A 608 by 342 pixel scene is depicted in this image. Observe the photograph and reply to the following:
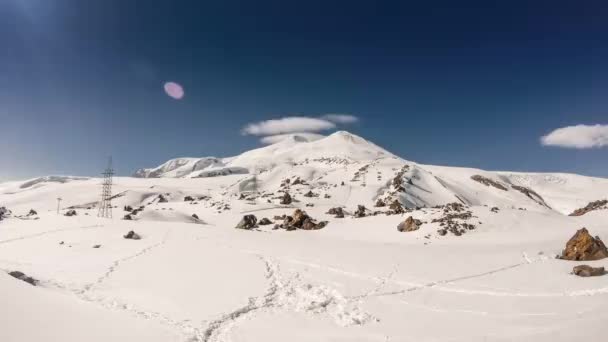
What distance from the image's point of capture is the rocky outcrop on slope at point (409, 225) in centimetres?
3966

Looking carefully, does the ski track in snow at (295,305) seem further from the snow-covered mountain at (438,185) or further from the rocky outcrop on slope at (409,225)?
the snow-covered mountain at (438,185)

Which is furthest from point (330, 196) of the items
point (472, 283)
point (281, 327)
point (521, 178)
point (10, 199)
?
point (521, 178)

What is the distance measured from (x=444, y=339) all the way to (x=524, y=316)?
423cm

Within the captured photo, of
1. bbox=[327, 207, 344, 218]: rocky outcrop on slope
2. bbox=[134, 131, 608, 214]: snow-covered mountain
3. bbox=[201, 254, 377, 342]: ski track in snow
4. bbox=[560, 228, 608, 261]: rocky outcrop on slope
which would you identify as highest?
bbox=[134, 131, 608, 214]: snow-covered mountain

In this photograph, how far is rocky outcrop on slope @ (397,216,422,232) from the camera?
3966 centimetres

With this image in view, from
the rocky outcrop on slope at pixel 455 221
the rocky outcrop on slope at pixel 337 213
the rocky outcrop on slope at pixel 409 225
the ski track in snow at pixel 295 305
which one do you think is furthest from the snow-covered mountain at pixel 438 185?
the ski track in snow at pixel 295 305

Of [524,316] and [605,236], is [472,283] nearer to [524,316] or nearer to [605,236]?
[524,316]

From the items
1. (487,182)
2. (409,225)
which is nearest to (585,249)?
(409,225)

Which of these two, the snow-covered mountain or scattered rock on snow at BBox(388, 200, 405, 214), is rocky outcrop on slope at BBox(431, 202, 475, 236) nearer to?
scattered rock on snow at BBox(388, 200, 405, 214)

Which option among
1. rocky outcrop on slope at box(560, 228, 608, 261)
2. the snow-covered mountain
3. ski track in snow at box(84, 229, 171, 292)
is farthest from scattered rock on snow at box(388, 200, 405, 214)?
ski track in snow at box(84, 229, 171, 292)

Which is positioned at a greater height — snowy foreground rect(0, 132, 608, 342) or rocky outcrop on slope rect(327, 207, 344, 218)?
rocky outcrop on slope rect(327, 207, 344, 218)

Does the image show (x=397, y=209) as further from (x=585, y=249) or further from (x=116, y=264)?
(x=116, y=264)

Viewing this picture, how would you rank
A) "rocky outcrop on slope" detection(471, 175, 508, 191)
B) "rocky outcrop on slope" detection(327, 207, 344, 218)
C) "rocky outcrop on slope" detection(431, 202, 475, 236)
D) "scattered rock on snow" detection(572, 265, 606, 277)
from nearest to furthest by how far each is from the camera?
"scattered rock on snow" detection(572, 265, 606, 277) < "rocky outcrop on slope" detection(431, 202, 475, 236) < "rocky outcrop on slope" detection(327, 207, 344, 218) < "rocky outcrop on slope" detection(471, 175, 508, 191)

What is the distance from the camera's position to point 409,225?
4016 cm
